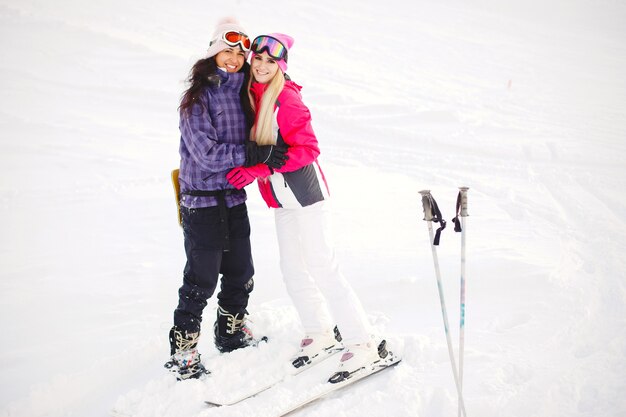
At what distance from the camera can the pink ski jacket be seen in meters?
2.94

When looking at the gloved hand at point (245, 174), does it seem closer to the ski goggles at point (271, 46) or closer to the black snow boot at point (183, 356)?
the ski goggles at point (271, 46)

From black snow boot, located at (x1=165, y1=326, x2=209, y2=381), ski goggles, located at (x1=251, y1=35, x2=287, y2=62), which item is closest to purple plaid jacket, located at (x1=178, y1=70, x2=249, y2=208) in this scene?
ski goggles, located at (x1=251, y1=35, x2=287, y2=62)

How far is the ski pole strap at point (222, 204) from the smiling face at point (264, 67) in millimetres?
702

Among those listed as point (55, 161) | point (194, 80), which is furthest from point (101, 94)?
point (194, 80)

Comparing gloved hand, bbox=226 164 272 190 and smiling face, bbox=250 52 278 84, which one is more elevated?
smiling face, bbox=250 52 278 84

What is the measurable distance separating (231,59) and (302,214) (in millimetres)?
999

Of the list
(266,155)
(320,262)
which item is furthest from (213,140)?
(320,262)

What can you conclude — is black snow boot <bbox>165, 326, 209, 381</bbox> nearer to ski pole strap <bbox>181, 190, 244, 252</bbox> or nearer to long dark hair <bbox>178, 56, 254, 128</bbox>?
ski pole strap <bbox>181, 190, 244, 252</bbox>

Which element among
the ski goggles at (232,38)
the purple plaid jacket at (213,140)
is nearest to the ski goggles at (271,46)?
the ski goggles at (232,38)

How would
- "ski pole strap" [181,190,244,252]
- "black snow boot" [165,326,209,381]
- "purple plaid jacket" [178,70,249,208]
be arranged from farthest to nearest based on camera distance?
"black snow boot" [165,326,209,381], "ski pole strap" [181,190,244,252], "purple plaid jacket" [178,70,249,208]

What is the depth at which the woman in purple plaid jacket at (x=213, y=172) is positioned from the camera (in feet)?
9.61

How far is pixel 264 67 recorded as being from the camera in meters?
2.96

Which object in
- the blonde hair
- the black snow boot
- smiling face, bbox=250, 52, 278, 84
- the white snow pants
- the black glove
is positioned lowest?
the black snow boot

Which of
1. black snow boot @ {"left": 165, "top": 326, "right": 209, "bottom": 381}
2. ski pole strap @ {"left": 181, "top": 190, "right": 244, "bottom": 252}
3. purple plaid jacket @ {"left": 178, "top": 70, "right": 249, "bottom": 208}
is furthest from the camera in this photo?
black snow boot @ {"left": 165, "top": 326, "right": 209, "bottom": 381}
